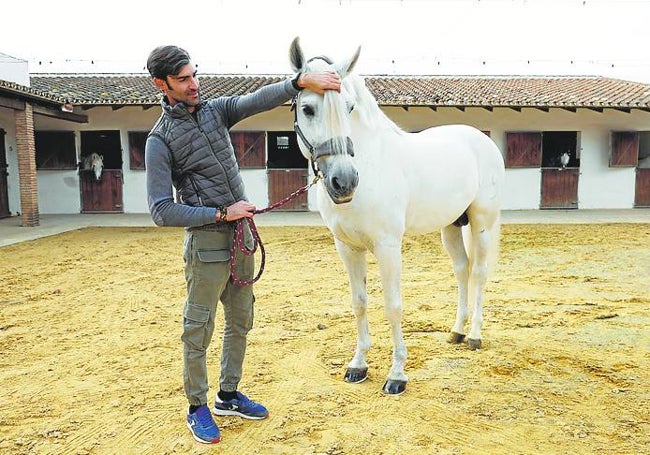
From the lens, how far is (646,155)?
42.9 feet

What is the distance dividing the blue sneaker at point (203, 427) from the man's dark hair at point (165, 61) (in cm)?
145

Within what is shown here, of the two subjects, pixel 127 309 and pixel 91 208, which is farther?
pixel 91 208

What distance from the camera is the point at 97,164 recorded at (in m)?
11.8

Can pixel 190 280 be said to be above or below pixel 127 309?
above

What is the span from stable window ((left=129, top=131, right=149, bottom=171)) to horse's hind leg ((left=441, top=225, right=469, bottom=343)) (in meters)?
9.89

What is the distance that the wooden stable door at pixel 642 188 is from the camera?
12.1 meters

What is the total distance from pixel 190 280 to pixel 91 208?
444 inches

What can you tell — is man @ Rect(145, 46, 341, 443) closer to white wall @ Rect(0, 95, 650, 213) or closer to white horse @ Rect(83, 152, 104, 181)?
white wall @ Rect(0, 95, 650, 213)

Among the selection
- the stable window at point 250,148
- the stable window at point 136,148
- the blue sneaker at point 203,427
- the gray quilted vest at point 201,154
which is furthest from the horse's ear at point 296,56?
the stable window at point 136,148

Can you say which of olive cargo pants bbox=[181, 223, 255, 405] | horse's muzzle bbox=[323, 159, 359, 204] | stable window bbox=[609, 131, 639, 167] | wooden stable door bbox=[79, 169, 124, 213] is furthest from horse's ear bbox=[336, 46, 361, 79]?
stable window bbox=[609, 131, 639, 167]

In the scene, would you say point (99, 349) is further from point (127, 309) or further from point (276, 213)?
point (276, 213)

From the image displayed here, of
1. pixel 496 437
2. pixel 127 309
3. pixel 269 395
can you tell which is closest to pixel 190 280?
pixel 269 395

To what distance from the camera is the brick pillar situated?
9.88 metres

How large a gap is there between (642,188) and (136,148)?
12217mm
